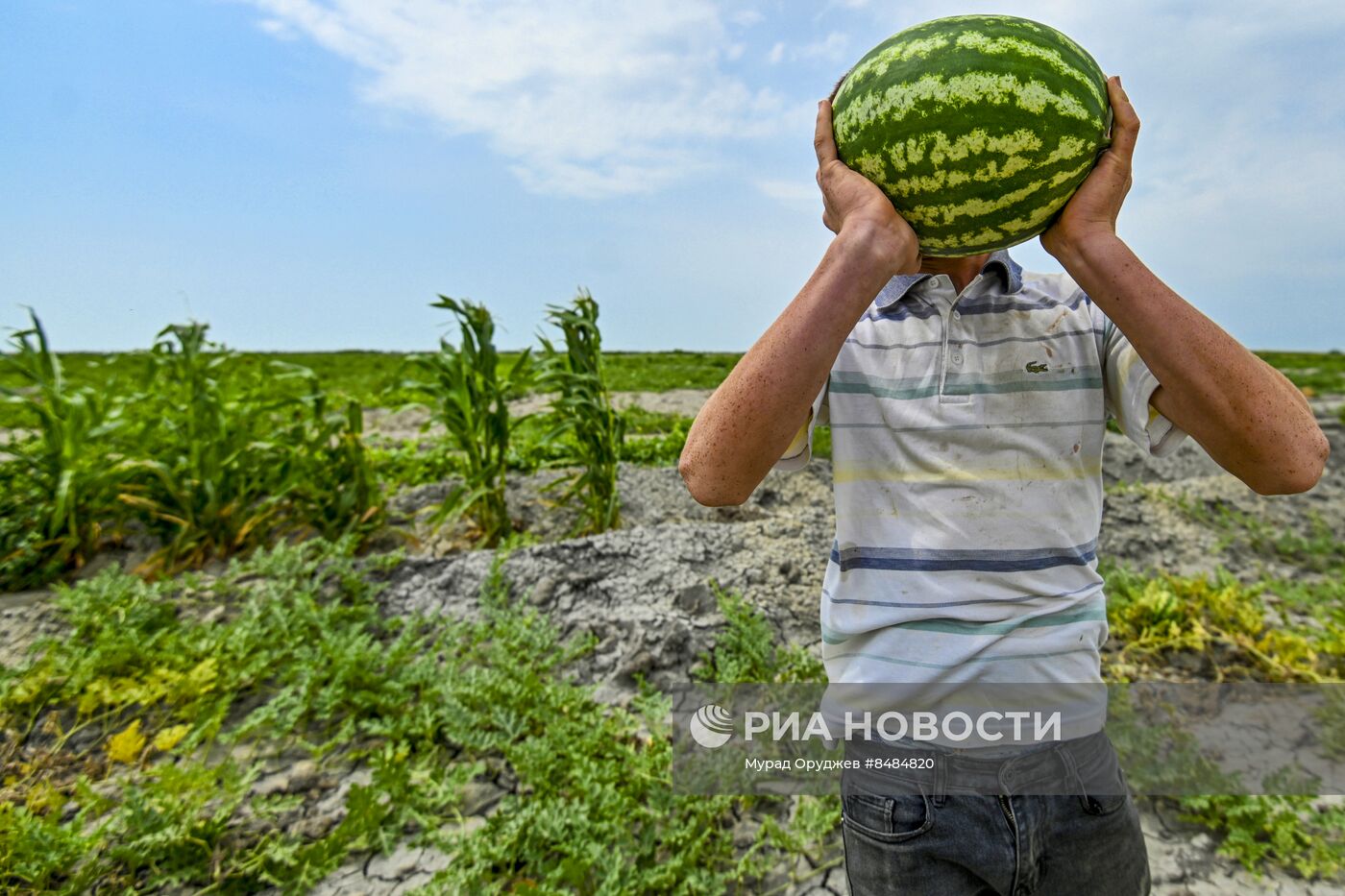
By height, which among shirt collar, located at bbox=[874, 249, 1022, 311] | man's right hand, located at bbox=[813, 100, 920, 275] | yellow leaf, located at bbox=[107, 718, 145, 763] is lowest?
yellow leaf, located at bbox=[107, 718, 145, 763]

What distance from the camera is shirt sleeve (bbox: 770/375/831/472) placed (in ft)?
4.80

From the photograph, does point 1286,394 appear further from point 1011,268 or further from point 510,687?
point 510,687

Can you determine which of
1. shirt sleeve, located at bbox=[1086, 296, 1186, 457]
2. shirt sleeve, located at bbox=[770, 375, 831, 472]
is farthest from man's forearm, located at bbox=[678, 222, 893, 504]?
shirt sleeve, located at bbox=[1086, 296, 1186, 457]

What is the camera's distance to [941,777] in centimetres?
134

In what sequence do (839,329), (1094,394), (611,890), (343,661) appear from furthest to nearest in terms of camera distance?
(343,661)
(611,890)
(1094,394)
(839,329)

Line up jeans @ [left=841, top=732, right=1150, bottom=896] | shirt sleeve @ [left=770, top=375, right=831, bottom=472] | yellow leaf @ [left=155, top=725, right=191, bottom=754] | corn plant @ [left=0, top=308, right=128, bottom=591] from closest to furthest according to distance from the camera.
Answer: jeans @ [left=841, top=732, right=1150, bottom=896]
shirt sleeve @ [left=770, top=375, right=831, bottom=472]
yellow leaf @ [left=155, top=725, right=191, bottom=754]
corn plant @ [left=0, top=308, right=128, bottom=591]

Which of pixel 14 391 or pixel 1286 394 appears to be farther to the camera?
pixel 14 391

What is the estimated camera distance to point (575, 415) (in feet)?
15.1

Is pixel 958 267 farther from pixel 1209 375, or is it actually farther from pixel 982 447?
pixel 1209 375

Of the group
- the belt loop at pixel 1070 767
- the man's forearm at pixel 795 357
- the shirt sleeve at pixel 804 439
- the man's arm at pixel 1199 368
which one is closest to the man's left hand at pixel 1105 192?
the man's arm at pixel 1199 368

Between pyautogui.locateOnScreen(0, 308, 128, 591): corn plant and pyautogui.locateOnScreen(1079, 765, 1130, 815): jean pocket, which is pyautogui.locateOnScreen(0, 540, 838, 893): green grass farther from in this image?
pyautogui.locateOnScreen(1079, 765, 1130, 815): jean pocket

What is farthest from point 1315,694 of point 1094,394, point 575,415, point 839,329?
point 575,415

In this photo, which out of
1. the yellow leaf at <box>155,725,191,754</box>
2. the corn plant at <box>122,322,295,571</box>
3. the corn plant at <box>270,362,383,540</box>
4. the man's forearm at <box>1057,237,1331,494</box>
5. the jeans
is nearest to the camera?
the man's forearm at <box>1057,237,1331,494</box>

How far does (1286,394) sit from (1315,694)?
8.77 ft
